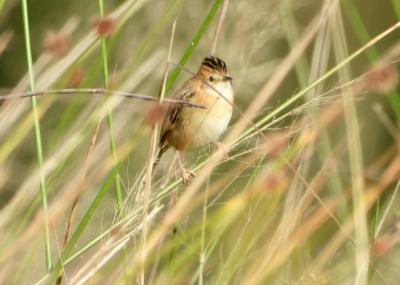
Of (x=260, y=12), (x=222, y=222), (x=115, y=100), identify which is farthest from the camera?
(x=260, y=12)

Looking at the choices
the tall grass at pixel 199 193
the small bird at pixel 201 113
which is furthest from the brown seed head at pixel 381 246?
the small bird at pixel 201 113

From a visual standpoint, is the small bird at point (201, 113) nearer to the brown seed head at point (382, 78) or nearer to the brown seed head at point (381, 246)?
the brown seed head at point (382, 78)

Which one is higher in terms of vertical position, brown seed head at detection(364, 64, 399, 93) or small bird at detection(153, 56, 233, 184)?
brown seed head at detection(364, 64, 399, 93)

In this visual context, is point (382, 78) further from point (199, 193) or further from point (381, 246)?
point (199, 193)

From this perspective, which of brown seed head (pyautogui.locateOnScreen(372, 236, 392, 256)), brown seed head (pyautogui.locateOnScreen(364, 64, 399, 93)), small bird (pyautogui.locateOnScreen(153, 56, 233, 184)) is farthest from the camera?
small bird (pyautogui.locateOnScreen(153, 56, 233, 184))

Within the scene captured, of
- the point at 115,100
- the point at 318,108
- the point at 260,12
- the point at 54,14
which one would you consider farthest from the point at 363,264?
the point at 54,14

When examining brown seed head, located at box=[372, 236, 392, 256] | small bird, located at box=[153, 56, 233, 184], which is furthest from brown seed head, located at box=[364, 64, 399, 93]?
small bird, located at box=[153, 56, 233, 184]

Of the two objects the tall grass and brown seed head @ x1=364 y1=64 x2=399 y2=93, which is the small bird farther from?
brown seed head @ x1=364 y1=64 x2=399 y2=93

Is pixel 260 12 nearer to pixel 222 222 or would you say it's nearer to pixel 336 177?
pixel 336 177
